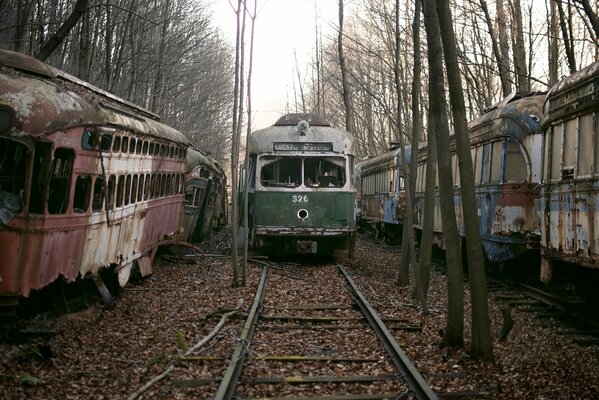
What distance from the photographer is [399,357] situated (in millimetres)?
6629

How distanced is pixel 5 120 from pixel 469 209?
5.16m

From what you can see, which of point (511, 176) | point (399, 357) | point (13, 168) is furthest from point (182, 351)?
point (511, 176)

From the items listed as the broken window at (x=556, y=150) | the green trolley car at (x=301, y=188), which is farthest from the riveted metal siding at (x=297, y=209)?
the broken window at (x=556, y=150)

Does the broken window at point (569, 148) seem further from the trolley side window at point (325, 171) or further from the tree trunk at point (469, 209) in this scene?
the trolley side window at point (325, 171)

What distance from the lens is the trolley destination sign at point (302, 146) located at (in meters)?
15.6

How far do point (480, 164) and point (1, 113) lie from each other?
975 cm

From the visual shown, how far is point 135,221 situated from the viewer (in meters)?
11.3

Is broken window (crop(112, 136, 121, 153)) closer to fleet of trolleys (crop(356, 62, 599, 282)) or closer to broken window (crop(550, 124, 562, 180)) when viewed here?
fleet of trolleys (crop(356, 62, 599, 282))

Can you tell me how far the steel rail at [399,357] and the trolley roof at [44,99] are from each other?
14.8ft

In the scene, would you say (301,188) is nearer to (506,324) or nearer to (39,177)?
(506,324)

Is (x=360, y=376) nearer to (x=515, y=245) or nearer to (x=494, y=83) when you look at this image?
(x=515, y=245)

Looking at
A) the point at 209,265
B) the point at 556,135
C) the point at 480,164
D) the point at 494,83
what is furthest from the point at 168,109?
the point at 556,135

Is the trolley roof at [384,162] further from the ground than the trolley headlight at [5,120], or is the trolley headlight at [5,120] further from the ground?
the trolley roof at [384,162]

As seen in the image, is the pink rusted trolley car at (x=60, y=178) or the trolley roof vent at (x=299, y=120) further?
the trolley roof vent at (x=299, y=120)
